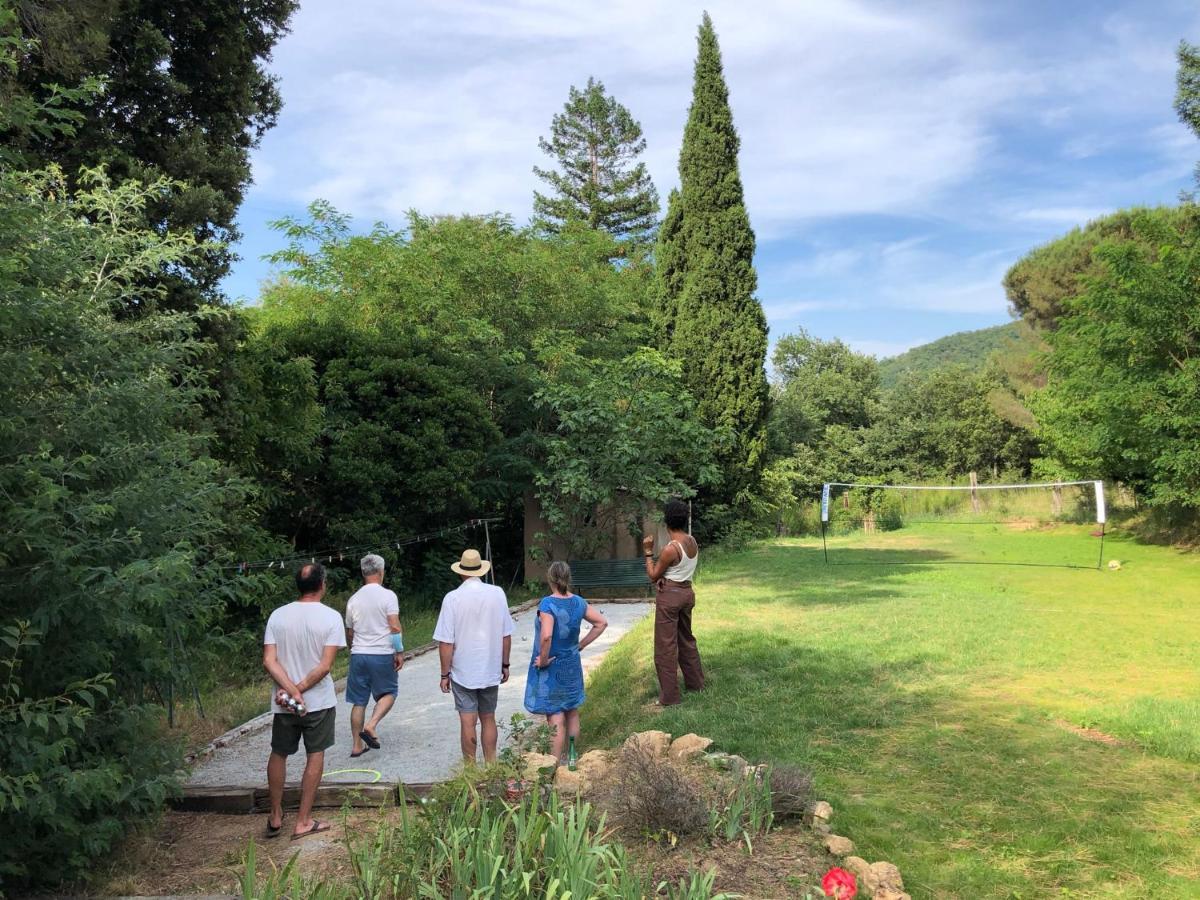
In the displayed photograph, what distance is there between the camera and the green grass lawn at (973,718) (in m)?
4.34

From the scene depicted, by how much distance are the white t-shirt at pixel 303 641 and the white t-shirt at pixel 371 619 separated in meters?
1.33

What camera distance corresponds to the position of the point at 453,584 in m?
14.2

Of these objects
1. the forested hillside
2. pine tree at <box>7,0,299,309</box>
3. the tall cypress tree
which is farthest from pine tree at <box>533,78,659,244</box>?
the forested hillside

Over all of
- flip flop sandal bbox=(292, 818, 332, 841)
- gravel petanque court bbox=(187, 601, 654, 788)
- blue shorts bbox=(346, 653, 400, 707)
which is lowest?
gravel petanque court bbox=(187, 601, 654, 788)

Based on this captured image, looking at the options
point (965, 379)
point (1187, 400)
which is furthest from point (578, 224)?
point (965, 379)

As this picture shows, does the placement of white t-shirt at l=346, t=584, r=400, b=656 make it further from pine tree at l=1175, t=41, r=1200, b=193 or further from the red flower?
pine tree at l=1175, t=41, r=1200, b=193

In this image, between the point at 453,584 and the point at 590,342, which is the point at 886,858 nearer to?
the point at 453,584

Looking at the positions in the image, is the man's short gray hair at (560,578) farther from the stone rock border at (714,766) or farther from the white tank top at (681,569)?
the white tank top at (681,569)

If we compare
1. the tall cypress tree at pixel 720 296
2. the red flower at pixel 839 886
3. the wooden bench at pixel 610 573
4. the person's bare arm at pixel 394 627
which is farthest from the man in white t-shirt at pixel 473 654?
the tall cypress tree at pixel 720 296

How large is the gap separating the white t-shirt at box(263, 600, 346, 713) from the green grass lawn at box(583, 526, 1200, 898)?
2311 mm

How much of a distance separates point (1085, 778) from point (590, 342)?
16072mm

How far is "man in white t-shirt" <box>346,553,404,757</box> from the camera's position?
633 cm

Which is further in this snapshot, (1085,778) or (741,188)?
(741,188)

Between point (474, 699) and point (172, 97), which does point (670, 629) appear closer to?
point (474, 699)
